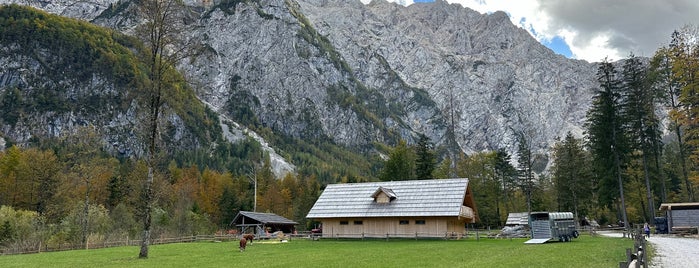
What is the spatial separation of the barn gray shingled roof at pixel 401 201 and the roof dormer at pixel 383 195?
1.19ft

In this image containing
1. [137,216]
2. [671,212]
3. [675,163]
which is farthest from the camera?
[675,163]

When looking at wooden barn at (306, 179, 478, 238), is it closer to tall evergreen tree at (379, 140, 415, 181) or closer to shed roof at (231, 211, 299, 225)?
shed roof at (231, 211, 299, 225)

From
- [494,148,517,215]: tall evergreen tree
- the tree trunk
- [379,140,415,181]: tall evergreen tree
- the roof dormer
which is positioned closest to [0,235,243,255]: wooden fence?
the roof dormer

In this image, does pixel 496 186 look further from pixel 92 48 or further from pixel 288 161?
pixel 92 48

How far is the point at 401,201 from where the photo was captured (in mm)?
46031

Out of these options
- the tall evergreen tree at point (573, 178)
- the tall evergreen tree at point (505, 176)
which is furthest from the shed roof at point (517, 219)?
the tall evergreen tree at point (505, 176)

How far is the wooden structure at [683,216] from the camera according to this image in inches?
1501

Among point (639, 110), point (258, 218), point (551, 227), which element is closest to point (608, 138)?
point (639, 110)

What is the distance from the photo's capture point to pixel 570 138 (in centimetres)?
6562

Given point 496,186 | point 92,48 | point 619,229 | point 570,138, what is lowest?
point 619,229

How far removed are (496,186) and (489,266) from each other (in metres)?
61.7

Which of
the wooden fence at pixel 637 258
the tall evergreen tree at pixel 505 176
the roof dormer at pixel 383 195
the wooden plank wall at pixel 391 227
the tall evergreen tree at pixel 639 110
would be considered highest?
the tall evergreen tree at pixel 639 110

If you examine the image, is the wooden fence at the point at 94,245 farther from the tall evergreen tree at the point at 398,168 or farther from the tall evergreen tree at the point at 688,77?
the tall evergreen tree at the point at 688,77

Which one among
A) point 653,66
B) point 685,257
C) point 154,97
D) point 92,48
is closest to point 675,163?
point 653,66
